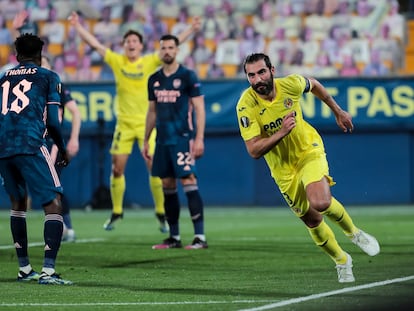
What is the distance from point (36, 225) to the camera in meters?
18.2

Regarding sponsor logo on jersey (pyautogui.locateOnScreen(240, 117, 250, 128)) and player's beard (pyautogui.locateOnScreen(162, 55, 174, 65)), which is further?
player's beard (pyautogui.locateOnScreen(162, 55, 174, 65))

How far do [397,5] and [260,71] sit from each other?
15671 millimetres

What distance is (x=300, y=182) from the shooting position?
9773 mm

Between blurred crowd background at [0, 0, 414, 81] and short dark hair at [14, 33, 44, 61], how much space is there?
13.5 metres

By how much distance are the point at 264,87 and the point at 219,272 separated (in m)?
1.99

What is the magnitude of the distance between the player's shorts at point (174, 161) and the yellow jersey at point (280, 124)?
368cm

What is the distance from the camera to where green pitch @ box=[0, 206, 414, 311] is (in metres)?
8.13

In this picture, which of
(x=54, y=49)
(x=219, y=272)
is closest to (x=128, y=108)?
(x=219, y=272)

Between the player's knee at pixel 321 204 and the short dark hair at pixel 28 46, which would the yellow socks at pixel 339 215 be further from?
the short dark hair at pixel 28 46

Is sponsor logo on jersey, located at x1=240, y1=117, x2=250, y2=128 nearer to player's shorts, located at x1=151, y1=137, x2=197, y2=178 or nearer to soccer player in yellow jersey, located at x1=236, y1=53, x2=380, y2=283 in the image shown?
soccer player in yellow jersey, located at x1=236, y1=53, x2=380, y2=283

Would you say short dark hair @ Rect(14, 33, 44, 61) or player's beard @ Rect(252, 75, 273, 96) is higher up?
short dark hair @ Rect(14, 33, 44, 61)

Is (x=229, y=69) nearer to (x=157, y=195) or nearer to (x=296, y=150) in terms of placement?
(x=157, y=195)

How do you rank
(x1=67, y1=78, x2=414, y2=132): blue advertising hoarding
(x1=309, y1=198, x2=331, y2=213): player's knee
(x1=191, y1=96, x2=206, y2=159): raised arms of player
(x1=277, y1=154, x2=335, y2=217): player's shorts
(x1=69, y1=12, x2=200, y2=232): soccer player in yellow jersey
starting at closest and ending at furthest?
1. (x1=309, y1=198, x2=331, y2=213): player's knee
2. (x1=277, y1=154, x2=335, y2=217): player's shorts
3. (x1=191, y1=96, x2=206, y2=159): raised arms of player
4. (x1=69, y1=12, x2=200, y2=232): soccer player in yellow jersey
5. (x1=67, y1=78, x2=414, y2=132): blue advertising hoarding

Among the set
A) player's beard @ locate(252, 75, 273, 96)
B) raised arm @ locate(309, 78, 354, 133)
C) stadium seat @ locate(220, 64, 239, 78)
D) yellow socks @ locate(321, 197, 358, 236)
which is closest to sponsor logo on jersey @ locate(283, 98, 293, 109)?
player's beard @ locate(252, 75, 273, 96)
